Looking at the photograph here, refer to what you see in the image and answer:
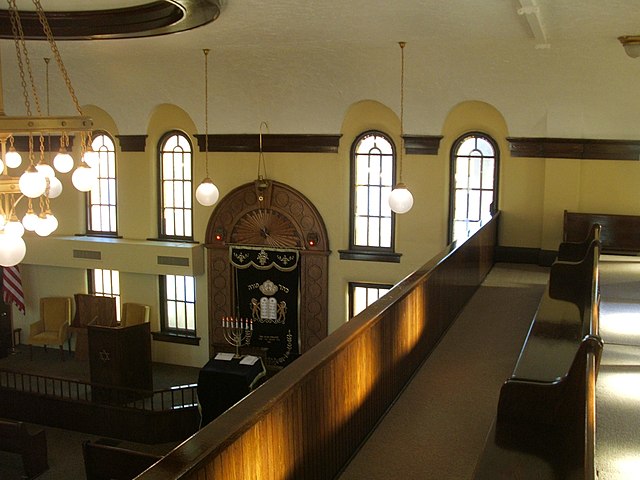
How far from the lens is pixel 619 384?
13.9ft

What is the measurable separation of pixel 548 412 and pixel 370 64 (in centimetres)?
683

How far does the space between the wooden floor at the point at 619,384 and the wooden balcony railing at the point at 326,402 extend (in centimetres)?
127

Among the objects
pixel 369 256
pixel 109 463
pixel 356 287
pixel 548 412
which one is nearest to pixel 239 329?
pixel 356 287

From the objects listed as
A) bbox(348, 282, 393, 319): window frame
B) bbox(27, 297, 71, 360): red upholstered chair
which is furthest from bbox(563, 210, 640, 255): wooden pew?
bbox(27, 297, 71, 360): red upholstered chair

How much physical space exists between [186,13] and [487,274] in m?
4.73

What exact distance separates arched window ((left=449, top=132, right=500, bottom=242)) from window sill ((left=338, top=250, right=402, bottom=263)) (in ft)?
3.07

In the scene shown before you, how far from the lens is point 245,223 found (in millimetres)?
11695

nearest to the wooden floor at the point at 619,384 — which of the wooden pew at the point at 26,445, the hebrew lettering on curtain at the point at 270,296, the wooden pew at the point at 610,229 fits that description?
the wooden pew at the point at 610,229

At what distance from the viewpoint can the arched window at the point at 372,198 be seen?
10.9 meters

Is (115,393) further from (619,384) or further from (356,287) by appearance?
(619,384)

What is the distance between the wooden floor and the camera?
3285mm

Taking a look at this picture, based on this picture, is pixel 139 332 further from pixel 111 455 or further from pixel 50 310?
pixel 111 455

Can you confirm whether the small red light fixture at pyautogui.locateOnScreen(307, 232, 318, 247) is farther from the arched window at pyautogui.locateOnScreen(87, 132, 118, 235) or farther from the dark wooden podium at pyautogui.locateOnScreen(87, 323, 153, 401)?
the arched window at pyautogui.locateOnScreen(87, 132, 118, 235)

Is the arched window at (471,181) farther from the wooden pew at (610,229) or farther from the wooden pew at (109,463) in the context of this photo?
the wooden pew at (109,463)
